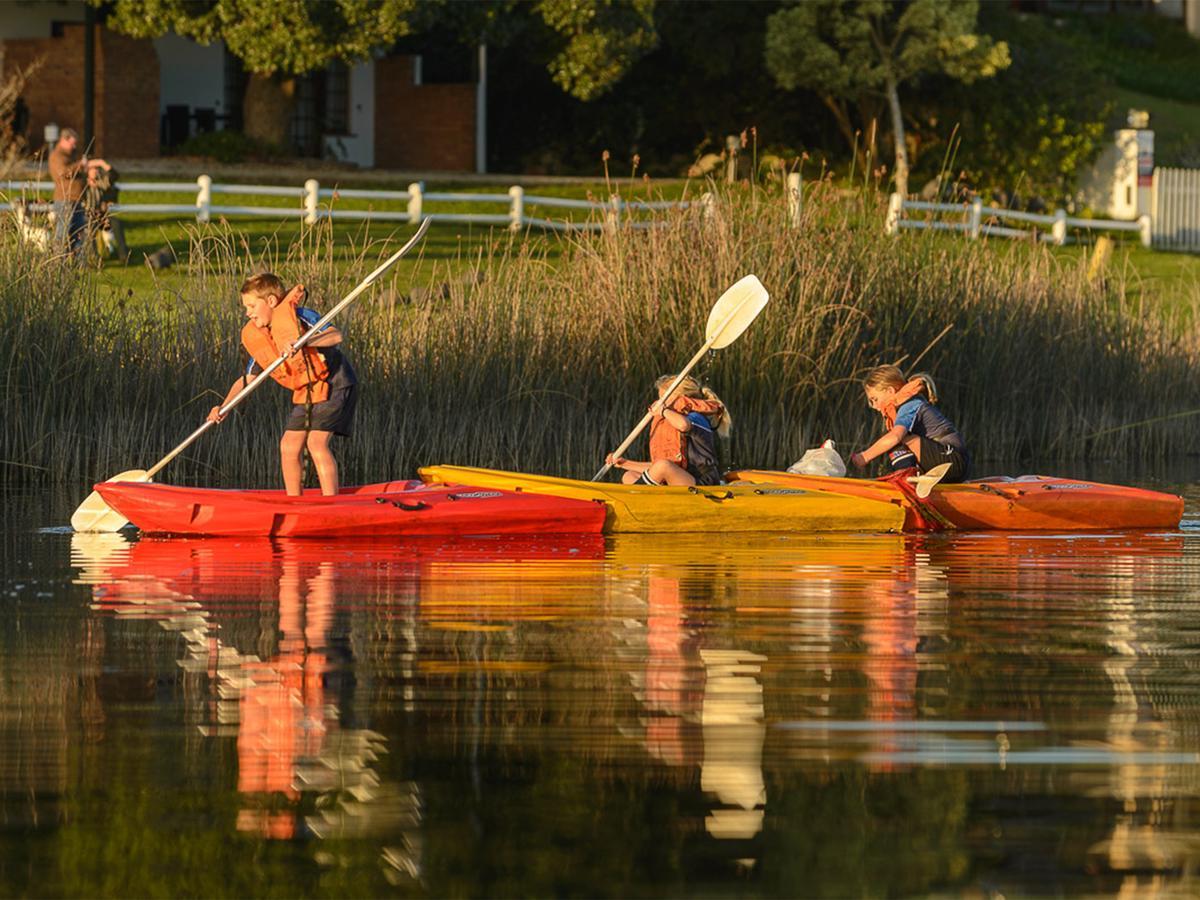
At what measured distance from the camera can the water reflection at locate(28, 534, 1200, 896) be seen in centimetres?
518

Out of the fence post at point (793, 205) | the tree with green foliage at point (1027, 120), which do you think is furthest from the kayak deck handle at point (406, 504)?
the tree with green foliage at point (1027, 120)

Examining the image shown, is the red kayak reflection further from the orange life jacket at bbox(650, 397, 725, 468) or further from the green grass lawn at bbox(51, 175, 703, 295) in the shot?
the green grass lawn at bbox(51, 175, 703, 295)

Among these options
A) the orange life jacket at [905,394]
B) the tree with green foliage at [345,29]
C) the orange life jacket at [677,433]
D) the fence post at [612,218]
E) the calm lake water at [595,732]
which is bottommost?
the calm lake water at [595,732]

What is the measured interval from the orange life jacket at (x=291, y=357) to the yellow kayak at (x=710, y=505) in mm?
951

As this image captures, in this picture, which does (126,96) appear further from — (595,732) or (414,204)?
(595,732)

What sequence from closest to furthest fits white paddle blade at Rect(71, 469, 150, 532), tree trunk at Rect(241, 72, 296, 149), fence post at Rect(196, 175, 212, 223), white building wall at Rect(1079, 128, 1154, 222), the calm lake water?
the calm lake water
white paddle blade at Rect(71, 469, 150, 532)
fence post at Rect(196, 175, 212, 223)
tree trunk at Rect(241, 72, 296, 149)
white building wall at Rect(1079, 128, 1154, 222)

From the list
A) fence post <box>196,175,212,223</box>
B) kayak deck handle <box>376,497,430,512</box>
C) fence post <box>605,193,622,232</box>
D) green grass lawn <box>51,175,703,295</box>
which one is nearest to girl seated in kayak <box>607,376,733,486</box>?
kayak deck handle <box>376,497,430,512</box>

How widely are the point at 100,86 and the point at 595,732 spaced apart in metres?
29.5

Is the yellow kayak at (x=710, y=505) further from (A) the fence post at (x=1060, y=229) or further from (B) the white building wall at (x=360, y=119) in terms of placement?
(B) the white building wall at (x=360, y=119)

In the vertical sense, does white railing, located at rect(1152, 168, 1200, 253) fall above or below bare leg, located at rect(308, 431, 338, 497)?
above

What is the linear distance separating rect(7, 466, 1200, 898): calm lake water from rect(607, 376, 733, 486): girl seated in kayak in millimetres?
1903

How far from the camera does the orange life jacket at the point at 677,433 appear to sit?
39.8ft

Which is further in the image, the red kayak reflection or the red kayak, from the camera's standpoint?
the red kayak

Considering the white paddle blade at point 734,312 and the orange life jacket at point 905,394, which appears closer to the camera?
the orange life jacket at point 905,394
